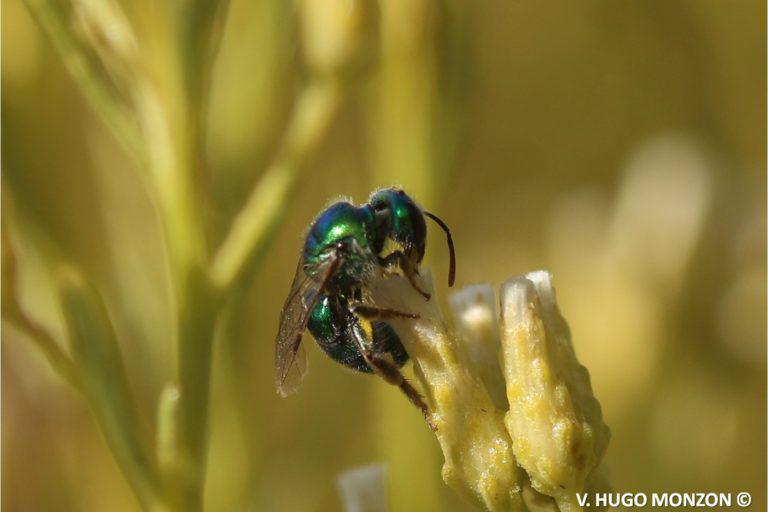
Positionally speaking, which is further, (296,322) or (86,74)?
(296,322)

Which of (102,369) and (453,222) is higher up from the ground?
(102,369)

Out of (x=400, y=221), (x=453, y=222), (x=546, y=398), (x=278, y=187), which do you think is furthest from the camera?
(x=453, y=222)

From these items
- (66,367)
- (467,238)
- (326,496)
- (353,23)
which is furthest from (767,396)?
(66,367)

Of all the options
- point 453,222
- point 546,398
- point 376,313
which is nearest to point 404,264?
point 376,313

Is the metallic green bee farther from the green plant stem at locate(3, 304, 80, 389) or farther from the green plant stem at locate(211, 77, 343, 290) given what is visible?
the green plant stem at locate(3, 304, 80, 389)

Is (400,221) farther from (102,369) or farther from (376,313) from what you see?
(102,369)

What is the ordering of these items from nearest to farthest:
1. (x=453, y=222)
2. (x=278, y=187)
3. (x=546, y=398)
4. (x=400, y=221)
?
(x=546, y=398) < (x=278, y=187) < (x=400, y=221) < (x=453, y=222)

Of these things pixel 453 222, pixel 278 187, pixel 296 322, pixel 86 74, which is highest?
pixel 86 74

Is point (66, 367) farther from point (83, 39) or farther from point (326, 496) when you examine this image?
point (326, 496)
